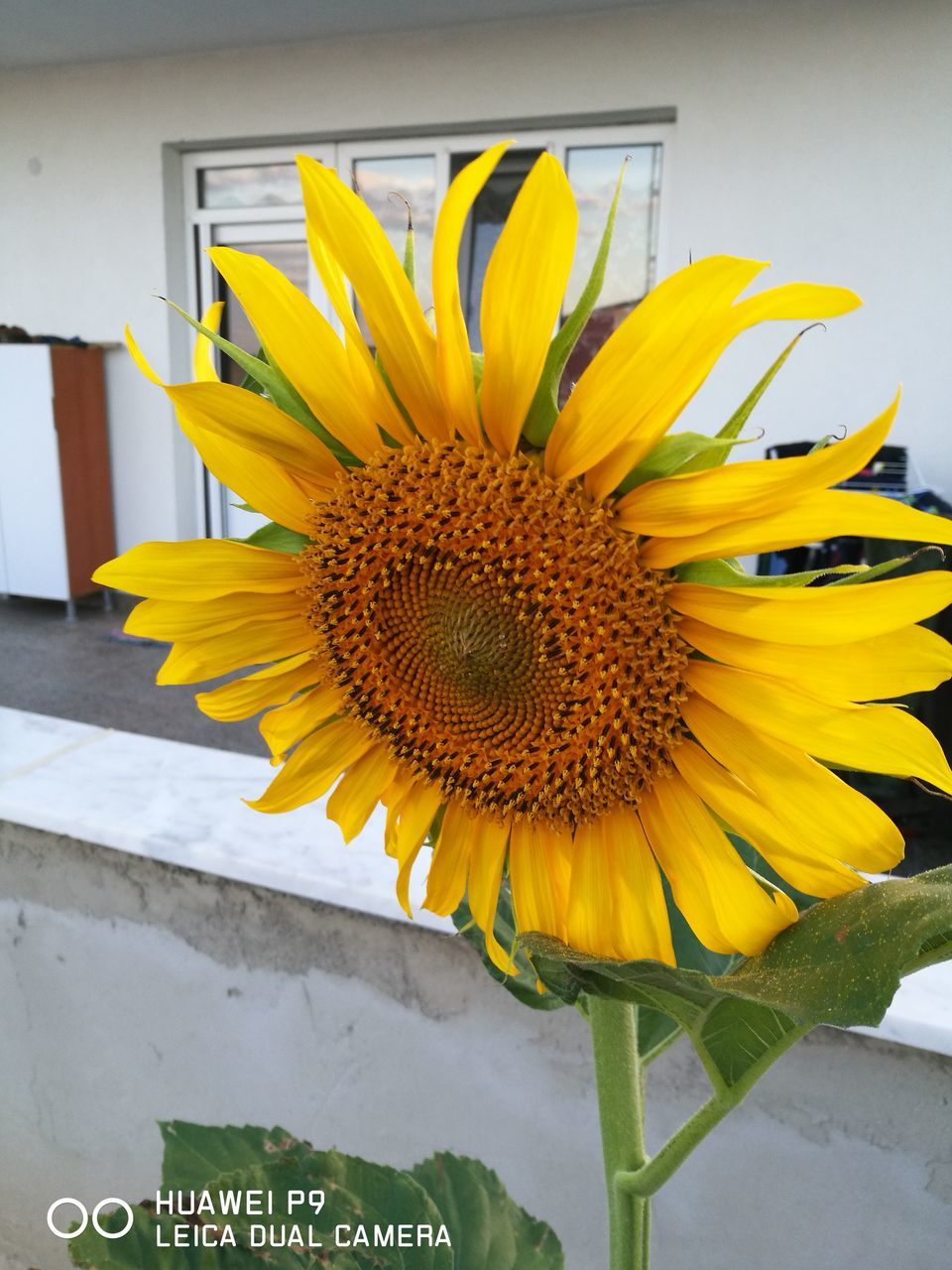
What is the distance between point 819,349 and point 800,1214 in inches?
142

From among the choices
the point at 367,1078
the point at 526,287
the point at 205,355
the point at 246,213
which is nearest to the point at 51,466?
the point at 246,213

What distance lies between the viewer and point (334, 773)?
0.35 m

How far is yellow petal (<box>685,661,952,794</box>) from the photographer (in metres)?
0.25

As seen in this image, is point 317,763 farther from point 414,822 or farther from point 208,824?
point 208,824

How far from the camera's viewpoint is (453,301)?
267mm

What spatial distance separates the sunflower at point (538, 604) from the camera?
25 centimetres

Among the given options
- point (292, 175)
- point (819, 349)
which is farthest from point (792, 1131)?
point (292, 175)

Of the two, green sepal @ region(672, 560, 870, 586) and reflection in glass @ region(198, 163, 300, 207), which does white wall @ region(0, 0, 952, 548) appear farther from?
green sepal @ region(672, 560, 870, 586)

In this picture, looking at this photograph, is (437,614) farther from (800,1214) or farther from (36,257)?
(36,257)

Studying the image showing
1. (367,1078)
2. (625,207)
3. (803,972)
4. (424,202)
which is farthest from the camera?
(424,202)

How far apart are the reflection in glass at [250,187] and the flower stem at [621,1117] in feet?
15.8

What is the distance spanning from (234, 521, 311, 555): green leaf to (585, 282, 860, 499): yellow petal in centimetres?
10

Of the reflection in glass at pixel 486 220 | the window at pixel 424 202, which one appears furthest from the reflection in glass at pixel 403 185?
the reflection in glass at pixel 486 220

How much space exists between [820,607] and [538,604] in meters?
0.08
